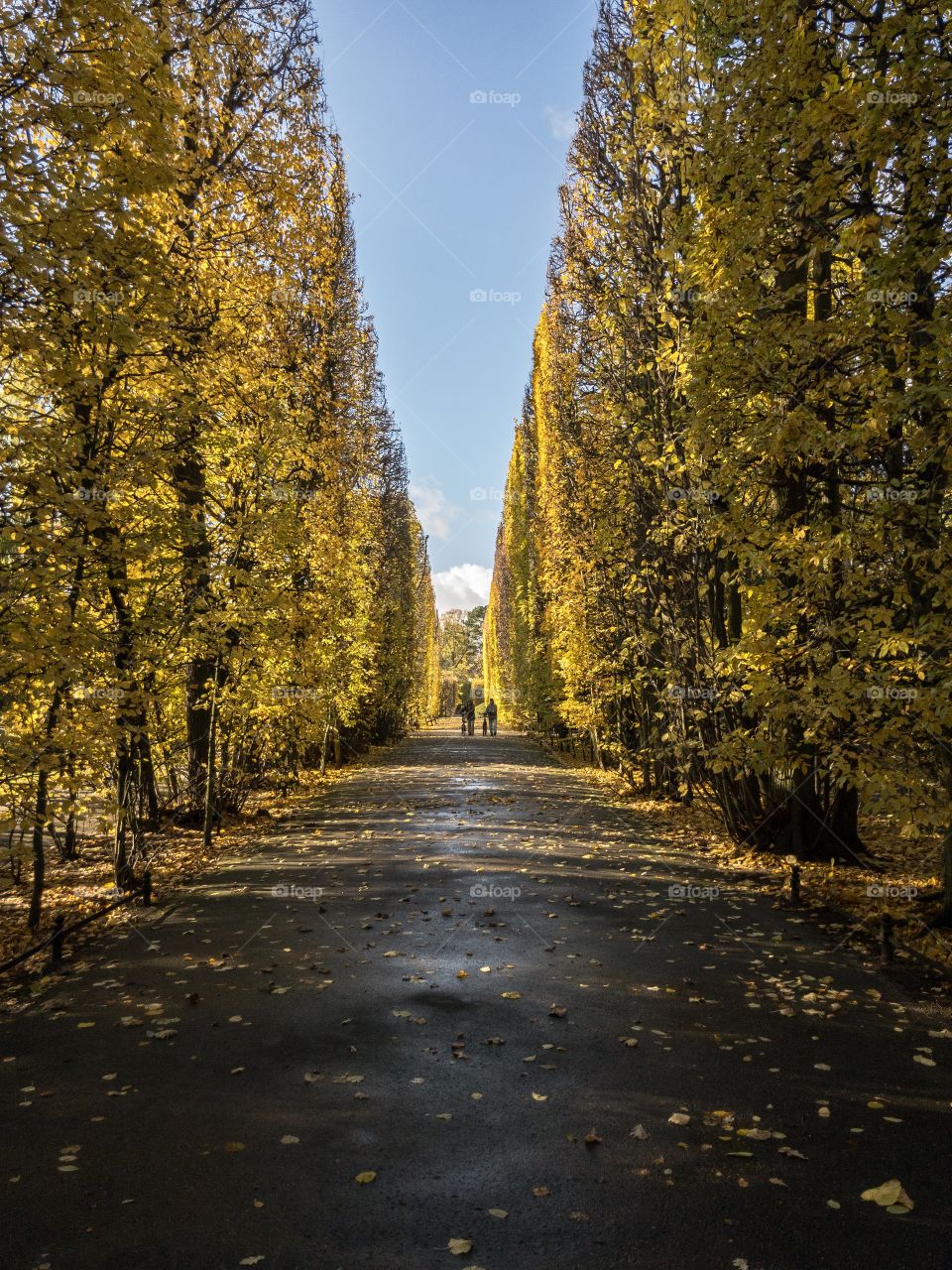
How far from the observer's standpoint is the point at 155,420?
25.3 feet

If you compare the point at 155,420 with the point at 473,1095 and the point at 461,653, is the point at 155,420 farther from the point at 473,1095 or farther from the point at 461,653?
the point at 461,653

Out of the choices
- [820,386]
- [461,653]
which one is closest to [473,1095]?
[820,386]

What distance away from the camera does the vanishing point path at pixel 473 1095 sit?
330cm

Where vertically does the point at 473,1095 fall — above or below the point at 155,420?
below

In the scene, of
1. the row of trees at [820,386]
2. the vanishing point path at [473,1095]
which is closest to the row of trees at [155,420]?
the vanishing point path at [473,1095]

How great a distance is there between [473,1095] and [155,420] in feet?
20.7

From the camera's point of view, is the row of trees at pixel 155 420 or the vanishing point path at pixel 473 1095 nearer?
the vanishing point path at pixel 473 1095

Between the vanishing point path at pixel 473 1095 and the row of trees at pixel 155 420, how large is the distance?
2.15 m

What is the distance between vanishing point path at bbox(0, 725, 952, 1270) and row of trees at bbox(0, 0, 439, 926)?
2.15 m

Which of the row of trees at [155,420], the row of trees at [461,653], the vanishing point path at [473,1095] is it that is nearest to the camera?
the vanishing point path at [473,1095]

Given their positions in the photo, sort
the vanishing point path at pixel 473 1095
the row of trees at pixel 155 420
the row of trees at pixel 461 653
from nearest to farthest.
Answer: the vanishing point path at pixel 473 1095
the row of trees at pixel 155 420
the row of trees at pixel 461 653

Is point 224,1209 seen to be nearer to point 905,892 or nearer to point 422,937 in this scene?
point 422,937

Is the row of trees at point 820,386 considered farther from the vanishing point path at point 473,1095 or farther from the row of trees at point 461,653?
the row of trees at point 461,653

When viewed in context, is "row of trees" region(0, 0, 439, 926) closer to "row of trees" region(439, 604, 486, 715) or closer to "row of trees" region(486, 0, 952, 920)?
"row of trees" region(486, 0, 952, 920)
